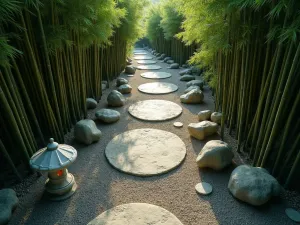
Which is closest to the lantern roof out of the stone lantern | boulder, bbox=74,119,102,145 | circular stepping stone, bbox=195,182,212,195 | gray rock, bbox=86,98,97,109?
the stone lantern

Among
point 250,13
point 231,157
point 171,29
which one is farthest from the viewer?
point 171,29

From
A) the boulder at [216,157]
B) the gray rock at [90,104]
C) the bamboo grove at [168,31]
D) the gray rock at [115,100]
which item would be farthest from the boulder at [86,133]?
the bamboo grove at [168,31]

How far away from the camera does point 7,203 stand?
208cm

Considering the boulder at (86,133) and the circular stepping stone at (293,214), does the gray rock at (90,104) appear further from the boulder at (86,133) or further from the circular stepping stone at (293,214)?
the circular stepping stone at (293,214)

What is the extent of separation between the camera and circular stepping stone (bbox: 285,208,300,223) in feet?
6.49

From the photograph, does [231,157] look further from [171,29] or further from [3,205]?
[171,29]

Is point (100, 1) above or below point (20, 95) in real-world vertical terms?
above

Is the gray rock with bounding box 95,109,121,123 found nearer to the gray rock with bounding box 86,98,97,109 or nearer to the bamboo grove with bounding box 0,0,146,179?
the bamboo grove with bounding box 0,0,146,179

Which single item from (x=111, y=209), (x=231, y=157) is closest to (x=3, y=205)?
(x=111, y=209)

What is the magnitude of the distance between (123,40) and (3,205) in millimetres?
6867

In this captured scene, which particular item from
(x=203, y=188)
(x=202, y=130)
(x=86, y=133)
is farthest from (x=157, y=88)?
(x=203, y=188)

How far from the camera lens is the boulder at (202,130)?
3.37 m

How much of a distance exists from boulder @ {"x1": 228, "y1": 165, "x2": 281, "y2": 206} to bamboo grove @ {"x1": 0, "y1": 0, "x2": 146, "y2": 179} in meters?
2.50

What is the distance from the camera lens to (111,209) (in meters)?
2.12
